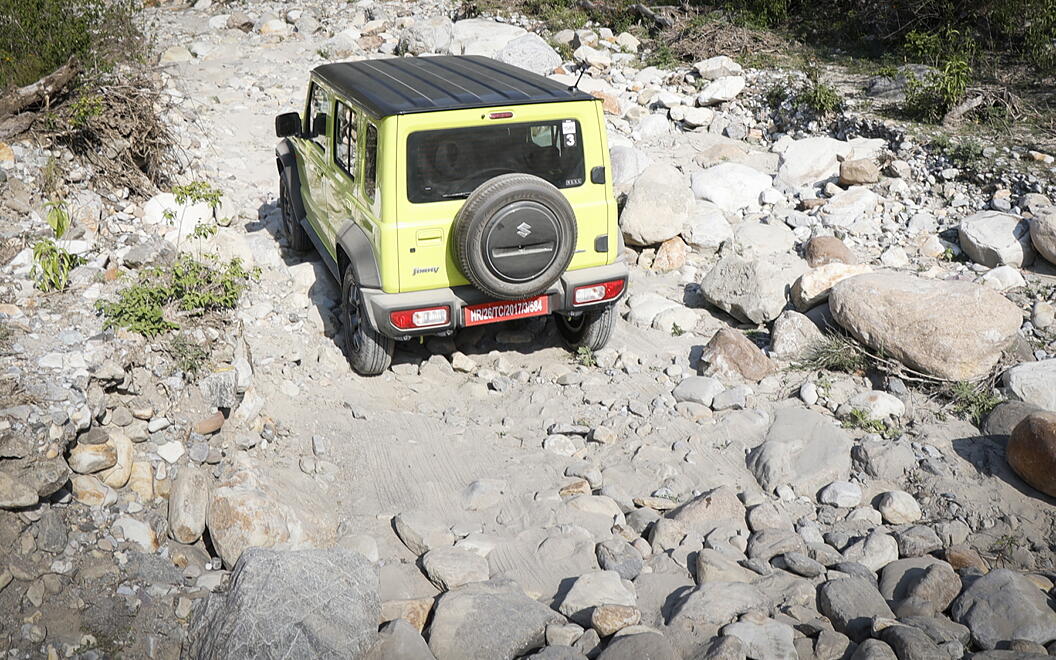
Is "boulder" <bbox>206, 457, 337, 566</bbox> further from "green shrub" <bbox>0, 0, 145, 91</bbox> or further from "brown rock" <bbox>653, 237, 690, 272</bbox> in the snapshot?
"green shrub" <bbox>0, 0, 145, 91</bbox>

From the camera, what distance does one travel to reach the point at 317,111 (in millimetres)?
7023

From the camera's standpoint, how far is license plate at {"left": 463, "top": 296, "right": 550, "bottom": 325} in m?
5.89

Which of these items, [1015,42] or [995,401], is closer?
[995,401]

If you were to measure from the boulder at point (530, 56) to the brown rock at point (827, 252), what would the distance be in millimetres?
6053

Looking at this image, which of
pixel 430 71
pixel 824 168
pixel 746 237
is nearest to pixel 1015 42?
pixel 824 168

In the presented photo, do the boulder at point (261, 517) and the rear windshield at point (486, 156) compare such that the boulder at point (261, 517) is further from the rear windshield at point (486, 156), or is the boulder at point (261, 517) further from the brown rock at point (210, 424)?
the rear windshield at point (486, 156)

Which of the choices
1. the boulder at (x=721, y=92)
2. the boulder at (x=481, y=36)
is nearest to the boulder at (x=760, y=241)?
the boulder at (x=721, y=92)

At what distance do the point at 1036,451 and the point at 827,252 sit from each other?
325 centimetres

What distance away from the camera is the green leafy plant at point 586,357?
21.5ft

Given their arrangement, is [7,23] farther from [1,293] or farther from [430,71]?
[430,71]

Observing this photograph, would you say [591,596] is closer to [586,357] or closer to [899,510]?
[899,510]

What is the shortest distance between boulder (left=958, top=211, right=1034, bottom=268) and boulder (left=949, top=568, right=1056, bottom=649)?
429 centimetres

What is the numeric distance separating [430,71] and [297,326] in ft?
7.19

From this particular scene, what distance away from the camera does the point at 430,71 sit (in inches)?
255
